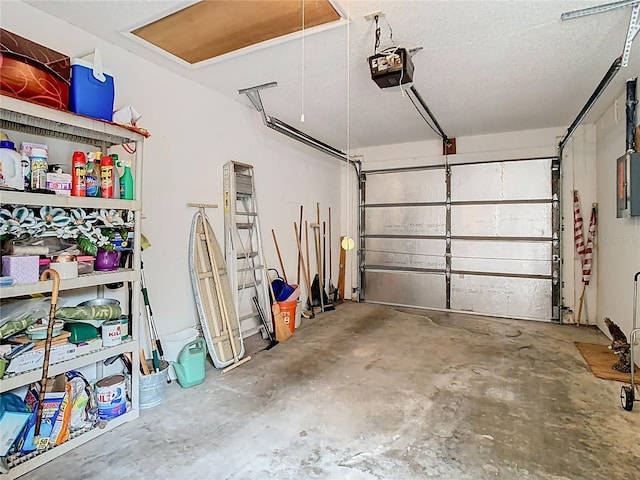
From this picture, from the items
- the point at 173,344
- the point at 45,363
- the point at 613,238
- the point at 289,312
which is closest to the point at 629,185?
the point at 613,238

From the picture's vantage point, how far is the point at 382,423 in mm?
2322

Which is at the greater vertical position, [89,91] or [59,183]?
[89,91]

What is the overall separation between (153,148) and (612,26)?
143 inches

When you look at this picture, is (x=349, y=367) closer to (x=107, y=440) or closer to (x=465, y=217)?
(x=107, y=440)

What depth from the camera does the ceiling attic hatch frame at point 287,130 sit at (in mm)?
3695

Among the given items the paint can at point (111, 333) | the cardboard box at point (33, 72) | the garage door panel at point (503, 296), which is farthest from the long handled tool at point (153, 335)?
the garage door panel at point (503, 296)

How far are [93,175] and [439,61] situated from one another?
2.82 metres

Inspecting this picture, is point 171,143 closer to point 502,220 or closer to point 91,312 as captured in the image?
point 91,312

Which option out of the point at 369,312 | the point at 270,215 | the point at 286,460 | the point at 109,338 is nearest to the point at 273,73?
the point at 270,215

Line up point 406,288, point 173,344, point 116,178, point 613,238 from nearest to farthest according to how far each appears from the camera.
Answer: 1. point 116,178
2. point 173,344
3. point 613,238
4. point 406,288

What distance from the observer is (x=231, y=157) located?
13.1 feet

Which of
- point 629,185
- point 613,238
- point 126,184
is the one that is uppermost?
point 629,185

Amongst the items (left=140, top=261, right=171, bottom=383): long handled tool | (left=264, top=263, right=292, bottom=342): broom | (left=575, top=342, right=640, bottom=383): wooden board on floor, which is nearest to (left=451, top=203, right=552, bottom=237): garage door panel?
(left=575, top=342, right=640, bottom=383): wooden board on floor

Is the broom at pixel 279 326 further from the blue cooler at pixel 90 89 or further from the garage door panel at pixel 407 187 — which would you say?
the garage door panel at pixel 407 187
